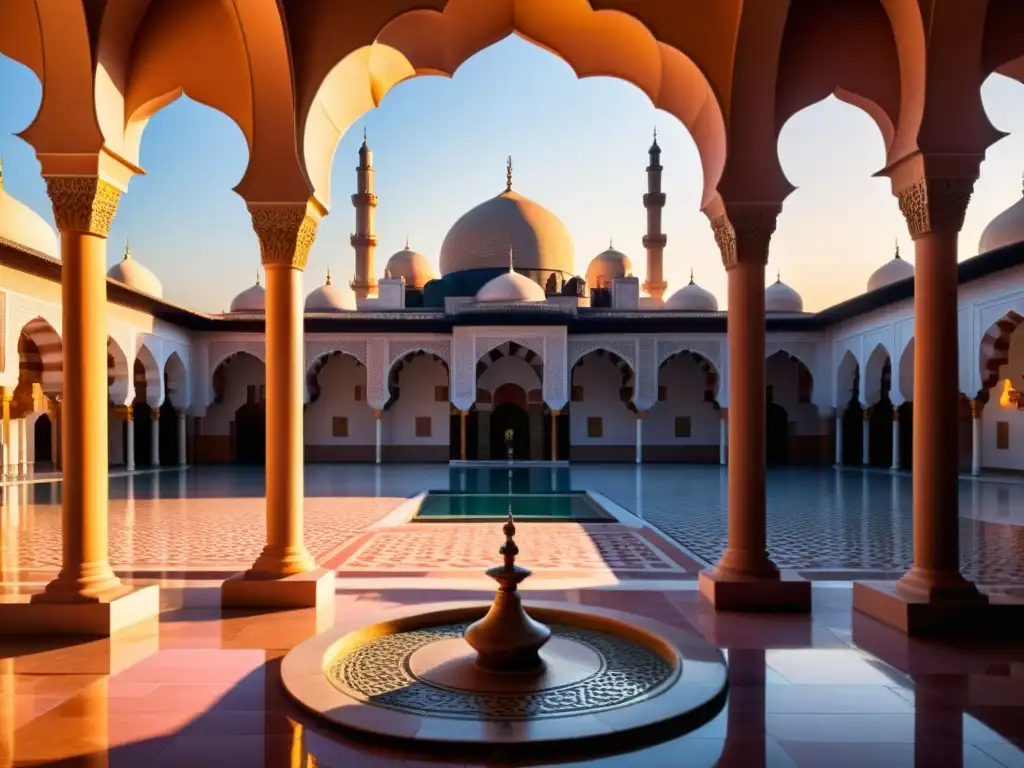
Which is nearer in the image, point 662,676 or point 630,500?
point 662,676

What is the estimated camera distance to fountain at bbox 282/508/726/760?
2047mm

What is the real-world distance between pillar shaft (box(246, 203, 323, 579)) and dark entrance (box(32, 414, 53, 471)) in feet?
59.4

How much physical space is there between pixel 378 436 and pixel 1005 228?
1335 cm

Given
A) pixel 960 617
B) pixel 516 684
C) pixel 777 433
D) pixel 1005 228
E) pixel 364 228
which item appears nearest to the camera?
pixel 516 684

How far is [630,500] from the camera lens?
958cm

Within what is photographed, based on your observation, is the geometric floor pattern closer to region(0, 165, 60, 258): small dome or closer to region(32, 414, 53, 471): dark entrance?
region(0, 165, 60, 258): small dome

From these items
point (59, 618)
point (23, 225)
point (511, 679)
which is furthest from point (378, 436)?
point (511, 679)

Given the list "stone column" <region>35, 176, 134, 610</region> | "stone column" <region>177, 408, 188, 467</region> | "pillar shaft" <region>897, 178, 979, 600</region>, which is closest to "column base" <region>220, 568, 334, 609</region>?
"stone column" <region>35, 176, 134, 610</region>

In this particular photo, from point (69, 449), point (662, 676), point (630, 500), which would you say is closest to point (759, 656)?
point (662, 676)

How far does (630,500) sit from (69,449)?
722 centimetres

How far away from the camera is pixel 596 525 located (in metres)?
7.36

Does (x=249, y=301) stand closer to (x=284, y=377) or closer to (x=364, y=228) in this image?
(x=364, y=228)

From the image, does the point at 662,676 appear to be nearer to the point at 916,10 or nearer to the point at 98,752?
the point at 98,752

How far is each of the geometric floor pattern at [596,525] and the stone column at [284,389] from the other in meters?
1.53
